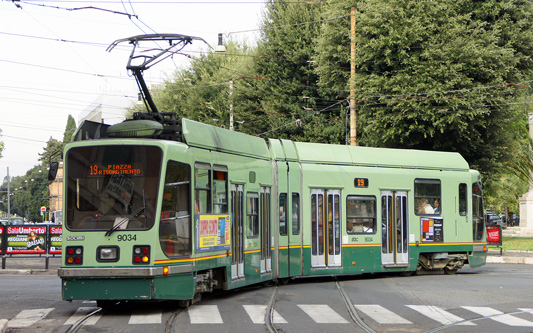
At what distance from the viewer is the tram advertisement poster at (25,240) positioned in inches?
914

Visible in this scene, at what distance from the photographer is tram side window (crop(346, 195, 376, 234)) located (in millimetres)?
17469

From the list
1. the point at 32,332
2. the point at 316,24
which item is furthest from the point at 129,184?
the point at 316,24

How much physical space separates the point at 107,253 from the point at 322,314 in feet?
11.4

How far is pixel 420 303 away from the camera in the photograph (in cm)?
1336

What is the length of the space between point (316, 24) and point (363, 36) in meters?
9.38

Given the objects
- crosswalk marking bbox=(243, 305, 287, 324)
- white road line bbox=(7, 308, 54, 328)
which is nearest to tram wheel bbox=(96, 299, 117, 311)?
white road line bbox=(7, 308, 54, 328)

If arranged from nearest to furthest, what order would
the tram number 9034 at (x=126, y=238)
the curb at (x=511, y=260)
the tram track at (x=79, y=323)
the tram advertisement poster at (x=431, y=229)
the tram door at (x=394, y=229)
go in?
the tram track at (x=79, y=323) → the tram number 9034 at (x=126, y=238) → the tram door at (x=394, y=229) → the tram advertisement poster at (x=431, y=229) → the curb at (x=511, y=260)

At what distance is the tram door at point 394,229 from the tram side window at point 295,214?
2544 millimetres

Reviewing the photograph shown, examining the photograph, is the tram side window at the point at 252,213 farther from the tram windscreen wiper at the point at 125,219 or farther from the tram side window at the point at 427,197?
the tram side window at the point at 427,197

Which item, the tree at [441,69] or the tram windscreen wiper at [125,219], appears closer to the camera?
the tram windscreen wiper at [125,219]

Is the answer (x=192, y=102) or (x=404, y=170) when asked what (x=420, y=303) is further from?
(x=192, y=102)

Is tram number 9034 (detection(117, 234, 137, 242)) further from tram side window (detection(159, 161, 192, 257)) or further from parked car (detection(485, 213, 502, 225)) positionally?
parked car (detection(485, 213, 502, 225))

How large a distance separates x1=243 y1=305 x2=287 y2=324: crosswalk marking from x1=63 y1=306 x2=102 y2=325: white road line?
7.69ft

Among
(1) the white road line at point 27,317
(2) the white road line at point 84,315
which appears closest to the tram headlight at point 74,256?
(2) the white road line at point 84,315
